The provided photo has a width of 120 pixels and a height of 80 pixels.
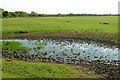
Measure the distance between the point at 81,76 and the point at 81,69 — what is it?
2275mm

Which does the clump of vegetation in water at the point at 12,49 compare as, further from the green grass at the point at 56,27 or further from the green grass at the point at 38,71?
the green grass at the point at 56,27

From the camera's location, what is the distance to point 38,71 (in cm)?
2033

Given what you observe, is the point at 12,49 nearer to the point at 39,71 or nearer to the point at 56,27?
the point at 39,71

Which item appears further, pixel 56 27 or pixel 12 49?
pixel 56 27

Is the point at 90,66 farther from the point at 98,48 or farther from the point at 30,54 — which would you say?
the point at 98,48

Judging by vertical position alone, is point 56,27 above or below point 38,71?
above

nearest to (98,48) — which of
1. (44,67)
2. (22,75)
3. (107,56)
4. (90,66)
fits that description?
(107,56)

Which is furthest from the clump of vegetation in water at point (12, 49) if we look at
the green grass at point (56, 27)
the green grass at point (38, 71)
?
the green grass at point (56, 27)

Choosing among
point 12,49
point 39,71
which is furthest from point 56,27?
point 39,71

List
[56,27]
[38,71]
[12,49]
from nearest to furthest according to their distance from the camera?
[38,71]
[12,49]
[56,27]

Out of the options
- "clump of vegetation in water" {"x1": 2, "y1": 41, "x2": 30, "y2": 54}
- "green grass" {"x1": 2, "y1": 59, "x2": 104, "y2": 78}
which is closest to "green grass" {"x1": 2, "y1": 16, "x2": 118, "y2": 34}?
"clump of vegetation in water" {"x1": 2, "y1": 41, "x2": 30, "y2": 54}

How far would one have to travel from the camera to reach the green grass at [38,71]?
63.2 ft

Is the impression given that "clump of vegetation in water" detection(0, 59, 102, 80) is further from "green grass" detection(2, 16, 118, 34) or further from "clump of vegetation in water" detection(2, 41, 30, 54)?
"green grass" detection(2, 16, 118, 34)

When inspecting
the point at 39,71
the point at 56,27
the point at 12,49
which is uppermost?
the point at 56,27
